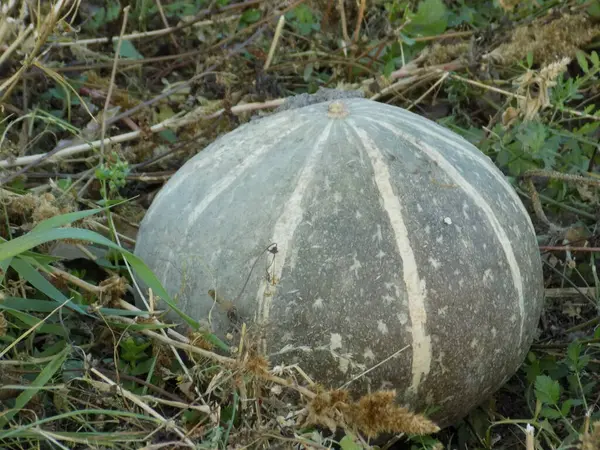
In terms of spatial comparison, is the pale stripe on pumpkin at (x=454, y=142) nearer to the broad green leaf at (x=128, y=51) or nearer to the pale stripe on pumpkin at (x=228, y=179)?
the pale stripe on pumpkin at (x=228, y=179)

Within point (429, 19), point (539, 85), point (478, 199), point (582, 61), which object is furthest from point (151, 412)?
point (429, 19)

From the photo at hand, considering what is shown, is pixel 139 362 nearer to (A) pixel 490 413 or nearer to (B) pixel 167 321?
(B) pixel 167 321

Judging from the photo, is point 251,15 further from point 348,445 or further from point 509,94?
point 348,445

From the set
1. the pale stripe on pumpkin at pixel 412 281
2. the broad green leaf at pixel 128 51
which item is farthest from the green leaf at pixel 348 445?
the broad green leaf at pixel 128 51

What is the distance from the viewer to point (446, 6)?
4.11 metres

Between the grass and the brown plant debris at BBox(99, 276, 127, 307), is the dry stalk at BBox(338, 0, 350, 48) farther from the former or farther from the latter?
the brown plant debris at BBox(99, 276, 127, 307)

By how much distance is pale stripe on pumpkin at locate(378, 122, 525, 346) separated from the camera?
2402 millimetres

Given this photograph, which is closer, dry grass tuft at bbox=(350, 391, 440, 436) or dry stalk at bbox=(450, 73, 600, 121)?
dry grass tuft at bbox=(350, 391, 440, 436)

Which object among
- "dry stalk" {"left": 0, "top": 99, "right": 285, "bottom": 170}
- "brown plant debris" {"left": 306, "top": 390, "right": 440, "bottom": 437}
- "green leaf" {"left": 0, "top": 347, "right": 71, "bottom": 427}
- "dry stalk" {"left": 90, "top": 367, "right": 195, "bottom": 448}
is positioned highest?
"dry stalk" {"left": 0, "top": 99, "right": 285, "bottom": 170}

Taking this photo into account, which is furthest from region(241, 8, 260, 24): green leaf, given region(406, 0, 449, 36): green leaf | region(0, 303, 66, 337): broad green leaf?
region(0, 303, 66, 337): broad green leaf

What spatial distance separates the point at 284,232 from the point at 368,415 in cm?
52

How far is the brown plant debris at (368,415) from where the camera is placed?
6.15 ft

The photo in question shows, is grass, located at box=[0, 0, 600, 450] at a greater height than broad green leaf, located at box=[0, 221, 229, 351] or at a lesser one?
lesser

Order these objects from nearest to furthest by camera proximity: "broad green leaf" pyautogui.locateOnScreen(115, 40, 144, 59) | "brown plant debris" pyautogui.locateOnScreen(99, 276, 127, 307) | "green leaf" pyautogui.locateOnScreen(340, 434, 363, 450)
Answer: "green leaf" pyautogui.locateOnScreen(340, 434, 363, 450), "brown plant debris" pyautogui.locateOnScreen(99, 276, 127, 307), "broad green leaf" pyautogui.locateOnScreen(115, 40, 144, 59)
